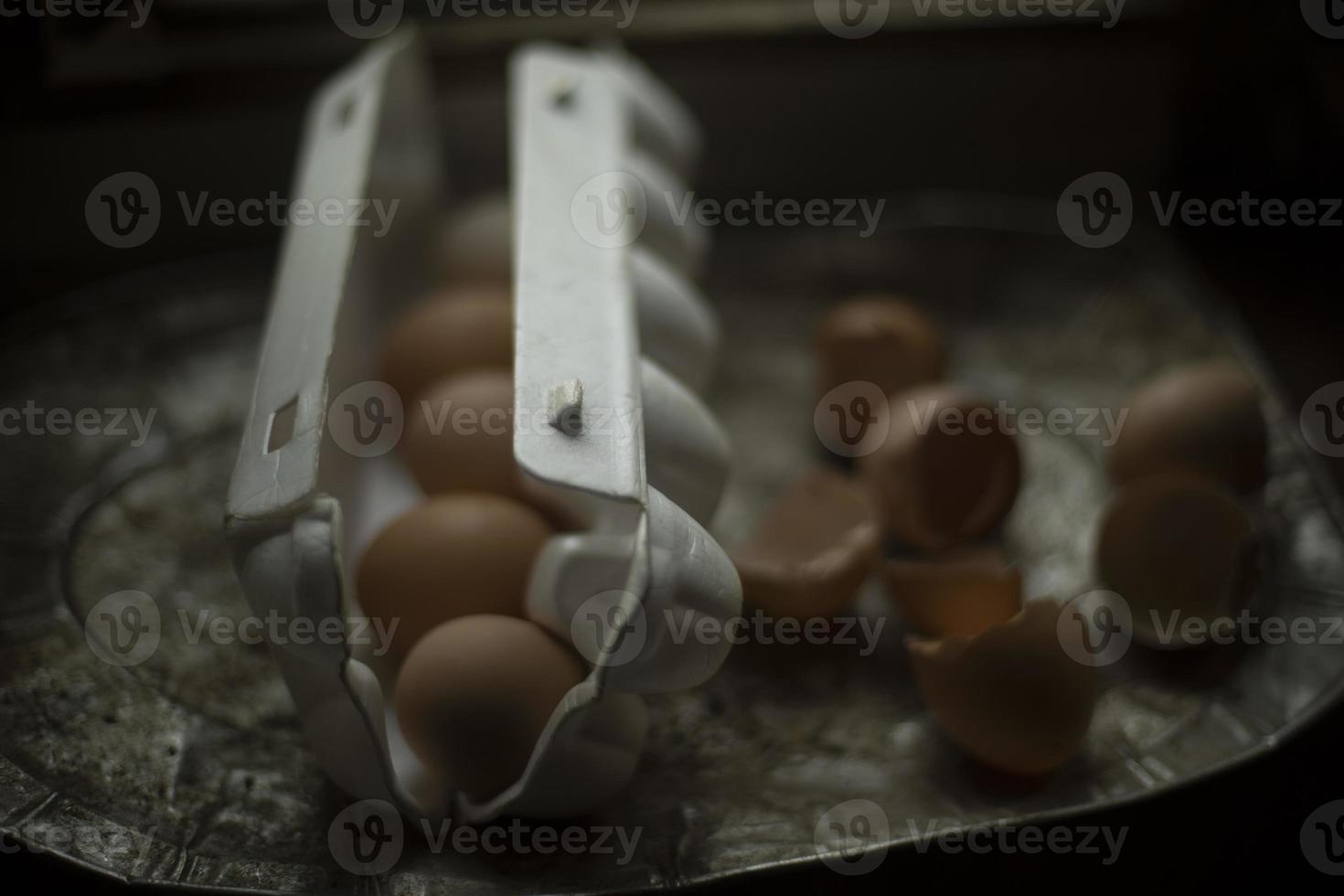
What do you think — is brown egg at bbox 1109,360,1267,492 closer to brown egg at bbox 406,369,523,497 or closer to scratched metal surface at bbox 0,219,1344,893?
scratched metal surface at bbox 0,219,1344,893

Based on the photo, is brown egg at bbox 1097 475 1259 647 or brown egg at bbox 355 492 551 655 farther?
brown egg at bbox 1097 475 1259 647

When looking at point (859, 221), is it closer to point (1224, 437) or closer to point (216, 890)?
point (1224, 437)

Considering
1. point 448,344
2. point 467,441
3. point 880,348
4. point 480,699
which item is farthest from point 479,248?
point 480,699

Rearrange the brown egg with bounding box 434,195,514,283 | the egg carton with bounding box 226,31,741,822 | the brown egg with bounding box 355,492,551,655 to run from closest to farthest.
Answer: the egg carton with bounding box 226,31,741,822, the brown egg with bounding box 355,492,551,655, the brown egg with bounding box 434,195,514,283

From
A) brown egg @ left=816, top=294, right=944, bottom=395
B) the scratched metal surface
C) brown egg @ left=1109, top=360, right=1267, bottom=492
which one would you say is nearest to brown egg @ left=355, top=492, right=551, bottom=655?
the scratched metal surface

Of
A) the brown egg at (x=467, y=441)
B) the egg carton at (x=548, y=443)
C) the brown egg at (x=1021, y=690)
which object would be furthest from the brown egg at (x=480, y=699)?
the brown egg at (x=1021, y=690)
